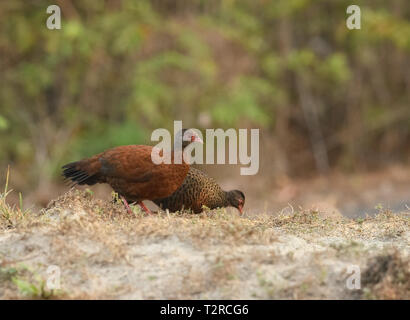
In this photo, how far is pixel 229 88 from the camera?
37.1ft

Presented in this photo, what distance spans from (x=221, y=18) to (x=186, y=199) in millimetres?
6931

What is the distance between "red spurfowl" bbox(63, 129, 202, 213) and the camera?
17.3 feet

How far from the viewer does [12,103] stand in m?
11.2

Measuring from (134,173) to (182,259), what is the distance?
154 cm

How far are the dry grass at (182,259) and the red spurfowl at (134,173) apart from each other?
2.19 ft

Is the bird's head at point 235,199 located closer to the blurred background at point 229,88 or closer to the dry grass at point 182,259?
the dry grass at point 182,259

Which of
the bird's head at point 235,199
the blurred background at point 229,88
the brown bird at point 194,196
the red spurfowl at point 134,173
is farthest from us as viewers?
the blurred background at point 229,88

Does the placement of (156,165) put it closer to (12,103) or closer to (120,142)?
(120,142)

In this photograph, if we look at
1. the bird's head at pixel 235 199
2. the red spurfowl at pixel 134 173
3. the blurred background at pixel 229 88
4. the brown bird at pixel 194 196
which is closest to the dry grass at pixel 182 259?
the red spurfowl at pixel 134 173

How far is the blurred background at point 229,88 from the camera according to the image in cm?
1083

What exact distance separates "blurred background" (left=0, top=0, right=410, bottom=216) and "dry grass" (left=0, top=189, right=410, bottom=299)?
5721 mm

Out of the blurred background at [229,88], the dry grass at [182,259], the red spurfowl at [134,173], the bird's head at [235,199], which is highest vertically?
the blurred background at [229,88]

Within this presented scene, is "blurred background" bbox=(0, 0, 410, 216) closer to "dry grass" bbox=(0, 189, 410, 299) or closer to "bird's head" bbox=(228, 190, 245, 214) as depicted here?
"bird's head" bbox=(228, 190, 245, 214)

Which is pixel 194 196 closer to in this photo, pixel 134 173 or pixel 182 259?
pixel 134 173
